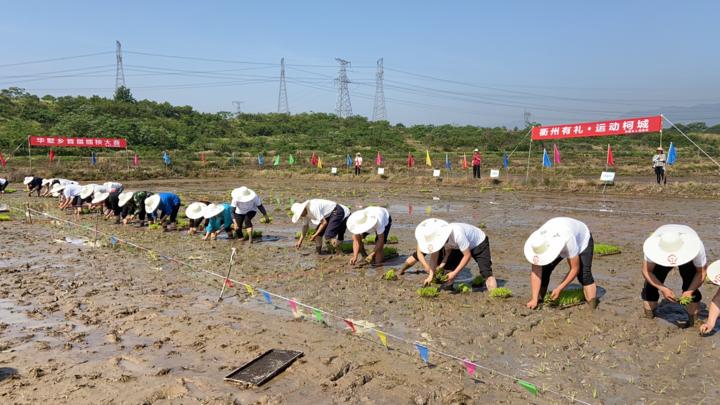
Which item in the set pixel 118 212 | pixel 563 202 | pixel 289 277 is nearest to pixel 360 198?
pixel 563 202

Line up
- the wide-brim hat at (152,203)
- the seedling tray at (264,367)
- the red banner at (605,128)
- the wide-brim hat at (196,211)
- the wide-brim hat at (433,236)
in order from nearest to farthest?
the seedling tray at (264,367), the wide-brim hat at (433,236), the wide-brim hat at (196,211), the wide-brim hat at (152,203), the red banner at (605,128)

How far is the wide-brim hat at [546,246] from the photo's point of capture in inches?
270

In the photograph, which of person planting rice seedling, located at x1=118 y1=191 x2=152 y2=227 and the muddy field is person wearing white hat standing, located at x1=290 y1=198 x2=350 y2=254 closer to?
the muddy field

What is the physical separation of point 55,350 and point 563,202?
18.3 meters

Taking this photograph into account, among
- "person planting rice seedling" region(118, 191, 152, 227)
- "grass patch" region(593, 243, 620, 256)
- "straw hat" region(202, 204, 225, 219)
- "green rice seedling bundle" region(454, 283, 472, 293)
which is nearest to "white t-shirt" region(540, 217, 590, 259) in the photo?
"green rice seedling bundle" region(454, 283, 472, 293)

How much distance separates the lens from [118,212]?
16719 mm

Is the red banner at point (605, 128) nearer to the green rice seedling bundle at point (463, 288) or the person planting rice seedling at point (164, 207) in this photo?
the green rice seedling bundle at point (463, 288)

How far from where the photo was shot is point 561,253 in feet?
23.3

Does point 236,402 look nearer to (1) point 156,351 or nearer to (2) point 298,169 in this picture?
(1) point 156,351

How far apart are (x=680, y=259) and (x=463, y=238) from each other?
275cm

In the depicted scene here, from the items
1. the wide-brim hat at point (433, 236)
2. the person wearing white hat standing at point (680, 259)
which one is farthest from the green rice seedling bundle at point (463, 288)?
the person wearing white hat standing at point (680, 259)

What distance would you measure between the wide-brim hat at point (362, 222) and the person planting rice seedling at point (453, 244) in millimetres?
1331

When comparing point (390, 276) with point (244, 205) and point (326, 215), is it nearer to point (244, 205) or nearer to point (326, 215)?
point (326, 215)

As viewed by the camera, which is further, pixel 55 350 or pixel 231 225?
pixel 231 225
